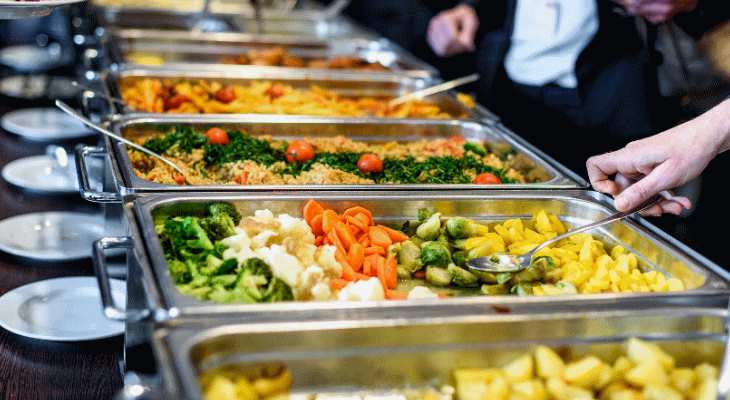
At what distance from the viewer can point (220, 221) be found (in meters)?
2.00

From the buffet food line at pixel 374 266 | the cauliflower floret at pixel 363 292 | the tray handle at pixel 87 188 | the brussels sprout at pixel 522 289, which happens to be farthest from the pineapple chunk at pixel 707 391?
the tray handle at pixel 87 188

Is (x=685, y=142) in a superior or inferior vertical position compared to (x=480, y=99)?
superior

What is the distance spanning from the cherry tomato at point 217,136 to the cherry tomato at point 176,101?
53 centimetres

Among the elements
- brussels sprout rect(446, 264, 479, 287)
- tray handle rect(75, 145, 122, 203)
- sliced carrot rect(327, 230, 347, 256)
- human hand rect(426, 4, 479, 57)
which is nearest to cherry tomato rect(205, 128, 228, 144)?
tray handle rect(75, 145, 122, 203)

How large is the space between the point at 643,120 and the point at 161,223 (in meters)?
2.41

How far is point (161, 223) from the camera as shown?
2.05 metres

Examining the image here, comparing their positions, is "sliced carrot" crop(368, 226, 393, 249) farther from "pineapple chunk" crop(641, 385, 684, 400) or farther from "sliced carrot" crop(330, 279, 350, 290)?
"pineapple chunk" crop(641, 385, 684, 400)

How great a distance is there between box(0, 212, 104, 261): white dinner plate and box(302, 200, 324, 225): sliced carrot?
2.81 feet

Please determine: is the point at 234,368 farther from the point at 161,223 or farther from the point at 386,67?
the point at 386,67

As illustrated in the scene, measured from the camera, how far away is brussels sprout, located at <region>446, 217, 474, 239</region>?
218cm

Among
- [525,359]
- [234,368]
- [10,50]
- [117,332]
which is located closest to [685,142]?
[525,359]

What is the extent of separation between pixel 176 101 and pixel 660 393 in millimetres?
2407

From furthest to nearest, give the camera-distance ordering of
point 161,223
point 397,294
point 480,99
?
point 480,99, point 161,223, point 397,294

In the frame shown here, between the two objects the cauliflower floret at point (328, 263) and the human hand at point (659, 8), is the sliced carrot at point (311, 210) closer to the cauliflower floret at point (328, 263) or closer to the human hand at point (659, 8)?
the cauliflower floret at point (328, 263)
